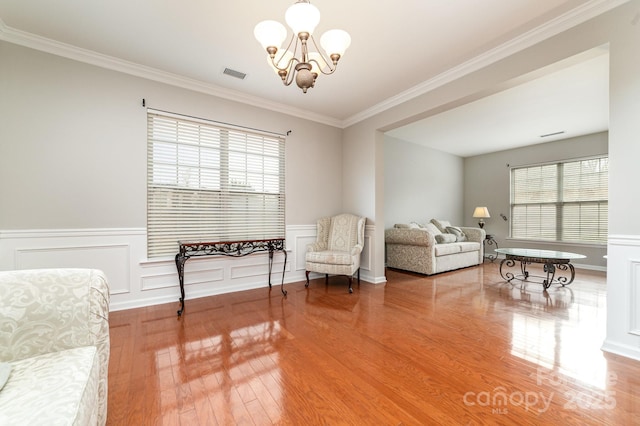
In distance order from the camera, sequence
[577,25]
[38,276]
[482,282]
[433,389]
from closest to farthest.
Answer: [38,276] → [433,389] → [577,25] → [482,282]

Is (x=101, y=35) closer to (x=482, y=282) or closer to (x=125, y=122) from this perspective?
(x=125, y=122)

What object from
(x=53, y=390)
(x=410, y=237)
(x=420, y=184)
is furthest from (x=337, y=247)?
(x=53, y=390)

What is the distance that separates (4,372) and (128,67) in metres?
3.20

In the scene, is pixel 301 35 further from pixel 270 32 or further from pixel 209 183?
pixel 209 183

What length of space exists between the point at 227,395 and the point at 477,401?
1.47 metres

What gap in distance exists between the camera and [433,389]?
Answer: 1644 mm

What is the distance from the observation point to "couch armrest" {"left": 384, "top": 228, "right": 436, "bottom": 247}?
472 cm

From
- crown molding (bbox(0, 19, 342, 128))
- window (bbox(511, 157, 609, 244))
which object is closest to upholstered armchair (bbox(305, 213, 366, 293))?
crown molding (bbox(0, 19, 342, 128))

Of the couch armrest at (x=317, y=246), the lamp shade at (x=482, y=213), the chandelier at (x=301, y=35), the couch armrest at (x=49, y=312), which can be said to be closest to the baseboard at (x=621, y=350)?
the chandelier at (x=301, y=35)

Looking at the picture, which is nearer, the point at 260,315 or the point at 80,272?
the point at 80,272

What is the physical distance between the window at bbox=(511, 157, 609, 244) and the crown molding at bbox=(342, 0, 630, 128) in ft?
13.9

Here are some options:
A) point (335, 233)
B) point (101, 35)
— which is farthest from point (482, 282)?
point (101, 35)

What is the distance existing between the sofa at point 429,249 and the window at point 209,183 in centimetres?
239

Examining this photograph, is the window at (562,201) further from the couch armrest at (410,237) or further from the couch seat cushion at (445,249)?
the couch armrest at (410,237)
